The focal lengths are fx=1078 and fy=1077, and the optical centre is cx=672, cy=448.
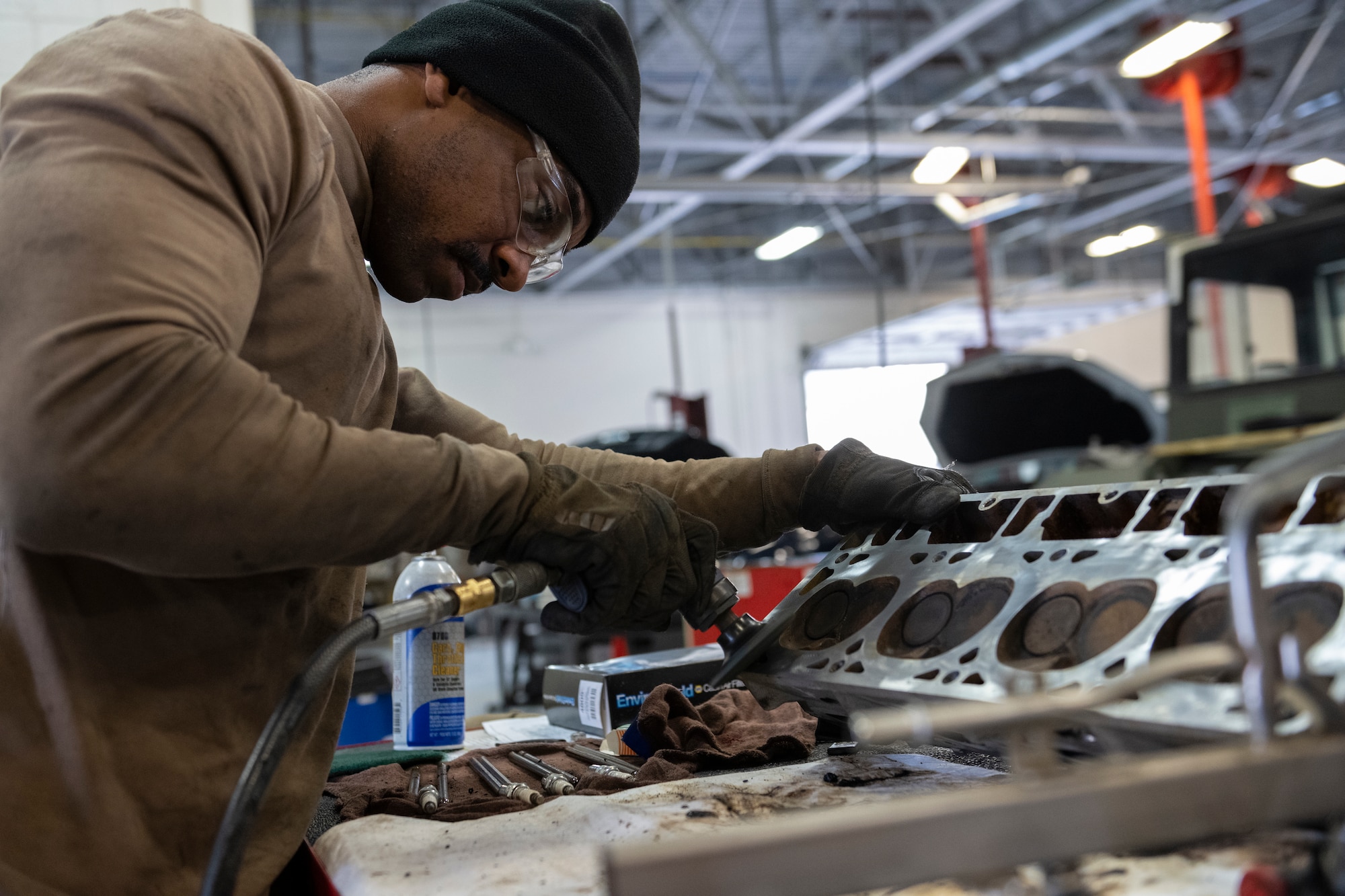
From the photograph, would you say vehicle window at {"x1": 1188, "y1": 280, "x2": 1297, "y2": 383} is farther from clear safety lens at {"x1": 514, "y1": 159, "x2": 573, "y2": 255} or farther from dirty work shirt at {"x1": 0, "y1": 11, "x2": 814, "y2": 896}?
dirty work shirt at {"x1": 0, "y1": 11, "x2": 814, "y2": 896}

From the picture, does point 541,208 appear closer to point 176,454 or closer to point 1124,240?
point 176,454

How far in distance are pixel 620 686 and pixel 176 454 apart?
1.03m

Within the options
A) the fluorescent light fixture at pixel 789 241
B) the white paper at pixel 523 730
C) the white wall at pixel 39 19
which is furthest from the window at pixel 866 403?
the white paper at pixel 523 730

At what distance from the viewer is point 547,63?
136 cm

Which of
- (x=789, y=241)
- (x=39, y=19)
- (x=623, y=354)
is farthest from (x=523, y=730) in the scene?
(x=623, y=354)

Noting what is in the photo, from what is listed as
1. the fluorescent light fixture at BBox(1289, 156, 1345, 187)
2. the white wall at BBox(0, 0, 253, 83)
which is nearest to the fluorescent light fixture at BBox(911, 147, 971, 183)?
the fluorescent light fixture at BBox(1289, 156, 1345, 187)

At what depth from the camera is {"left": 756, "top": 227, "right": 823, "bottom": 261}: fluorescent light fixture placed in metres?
10.1

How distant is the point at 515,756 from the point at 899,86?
8213 mm

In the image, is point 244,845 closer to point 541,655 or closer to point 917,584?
point 917,584

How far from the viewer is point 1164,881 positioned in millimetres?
764

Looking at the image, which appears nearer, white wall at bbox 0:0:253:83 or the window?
white wall at bbox 0:0:253:83

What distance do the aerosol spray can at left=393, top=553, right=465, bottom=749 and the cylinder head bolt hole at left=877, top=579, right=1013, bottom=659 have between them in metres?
0.77

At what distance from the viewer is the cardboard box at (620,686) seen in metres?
1.75

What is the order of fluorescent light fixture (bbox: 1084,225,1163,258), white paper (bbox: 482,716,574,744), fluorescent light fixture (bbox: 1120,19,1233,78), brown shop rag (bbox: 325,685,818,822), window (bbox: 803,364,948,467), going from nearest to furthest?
1. brown shop rag (bbox: 325,685,818,822)
2. white paper (bbox: 482,716,574,744)
3. fluorescent light fixture (bbox: 1120,19,1233,78)
4. fluorescent light fixture (bbox: 1084,225,1163,258)
5. window (bbox: 803,364,948,467)
